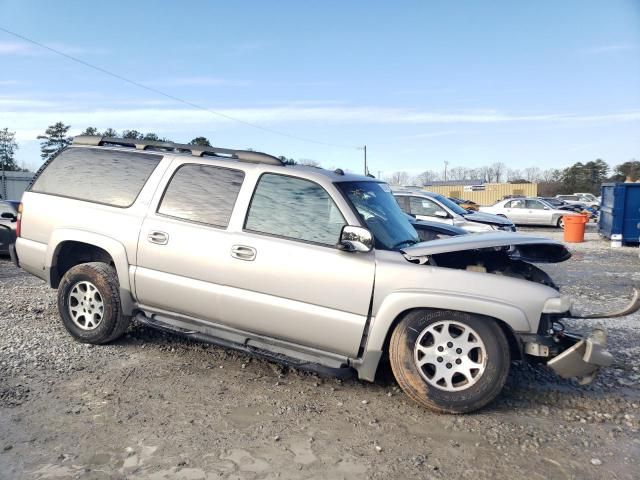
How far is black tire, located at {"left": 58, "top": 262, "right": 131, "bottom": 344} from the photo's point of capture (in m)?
4.88

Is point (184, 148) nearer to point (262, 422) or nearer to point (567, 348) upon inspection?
point (262, 422)

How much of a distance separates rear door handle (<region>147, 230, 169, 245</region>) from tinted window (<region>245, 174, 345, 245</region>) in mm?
792

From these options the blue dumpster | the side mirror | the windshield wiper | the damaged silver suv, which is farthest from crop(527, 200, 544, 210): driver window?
the side mirror

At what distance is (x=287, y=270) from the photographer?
405cm

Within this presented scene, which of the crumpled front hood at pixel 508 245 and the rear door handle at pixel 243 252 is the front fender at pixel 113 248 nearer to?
the rear door handle at pixel 243 252

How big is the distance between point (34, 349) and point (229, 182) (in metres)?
2.51

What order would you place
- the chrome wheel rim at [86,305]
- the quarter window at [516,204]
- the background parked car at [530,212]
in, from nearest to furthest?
the chrome wheel rim at [86,305] < the background parked car at [530,212] < the quarter window at [516,204]

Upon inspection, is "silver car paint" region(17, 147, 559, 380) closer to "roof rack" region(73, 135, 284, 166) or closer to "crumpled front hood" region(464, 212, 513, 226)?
"roof rack" region(73, 135, 284, 166)

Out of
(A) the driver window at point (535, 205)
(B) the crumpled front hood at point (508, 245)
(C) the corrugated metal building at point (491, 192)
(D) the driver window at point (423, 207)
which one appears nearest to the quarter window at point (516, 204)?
(A) the driver window at point (535, 205)

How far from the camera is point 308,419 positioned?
3.70 metres

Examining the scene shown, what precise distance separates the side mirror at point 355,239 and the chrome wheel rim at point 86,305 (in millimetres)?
2583

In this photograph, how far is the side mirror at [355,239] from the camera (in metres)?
3.80

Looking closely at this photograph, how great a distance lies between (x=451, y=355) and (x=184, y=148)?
Result: 3149 mm

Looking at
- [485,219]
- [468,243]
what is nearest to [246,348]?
[468,243]
